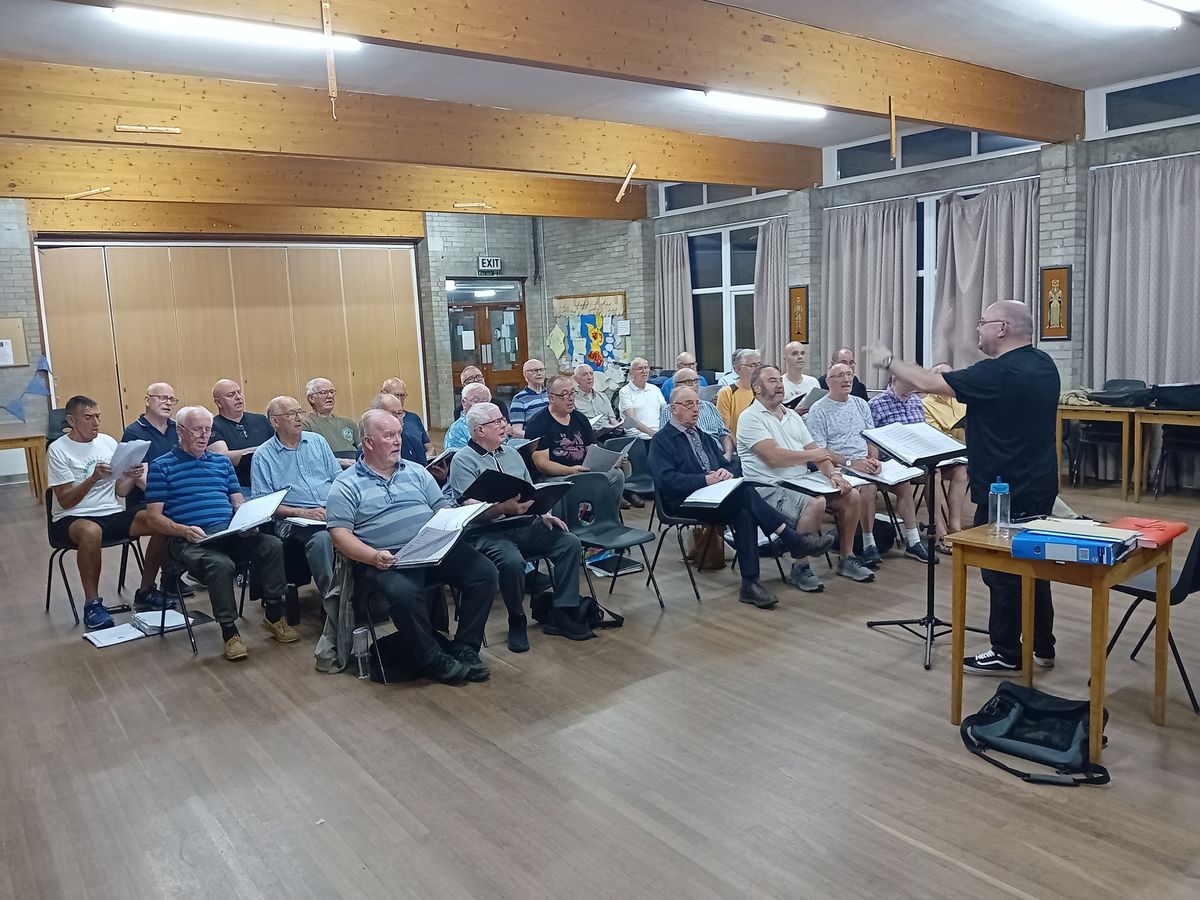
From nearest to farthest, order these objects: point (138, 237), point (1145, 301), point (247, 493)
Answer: point (247, 493) → point (1145, 301) → point (138, 237)

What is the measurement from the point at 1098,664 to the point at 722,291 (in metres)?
9.34

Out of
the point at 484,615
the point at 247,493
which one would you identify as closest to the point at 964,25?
the point at 484,615

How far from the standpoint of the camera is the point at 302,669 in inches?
173

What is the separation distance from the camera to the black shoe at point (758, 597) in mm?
5031

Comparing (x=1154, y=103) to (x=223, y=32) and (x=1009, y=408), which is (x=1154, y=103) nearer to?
(x=1009, y=408)

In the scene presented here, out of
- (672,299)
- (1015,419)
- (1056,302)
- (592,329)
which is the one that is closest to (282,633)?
(1015,419)

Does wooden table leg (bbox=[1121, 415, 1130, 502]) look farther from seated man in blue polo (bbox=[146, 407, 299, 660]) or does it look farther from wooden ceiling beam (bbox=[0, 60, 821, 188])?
seated man in blue polo (bbox=[146, 407, 299, 660])

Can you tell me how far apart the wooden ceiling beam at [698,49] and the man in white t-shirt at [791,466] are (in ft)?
6.27

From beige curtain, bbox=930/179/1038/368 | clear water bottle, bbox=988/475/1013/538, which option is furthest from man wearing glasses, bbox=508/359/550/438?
beige curtain, bbox=930/179/1038/368

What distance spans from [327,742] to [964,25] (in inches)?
224

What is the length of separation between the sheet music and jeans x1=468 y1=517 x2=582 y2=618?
158cm

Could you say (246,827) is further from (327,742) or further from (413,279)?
(413,279)

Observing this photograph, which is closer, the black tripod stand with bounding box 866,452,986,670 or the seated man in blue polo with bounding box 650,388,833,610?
the black tripod stand with bounding box 866,452,986,670

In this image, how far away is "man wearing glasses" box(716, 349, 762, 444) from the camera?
22.7 feet
